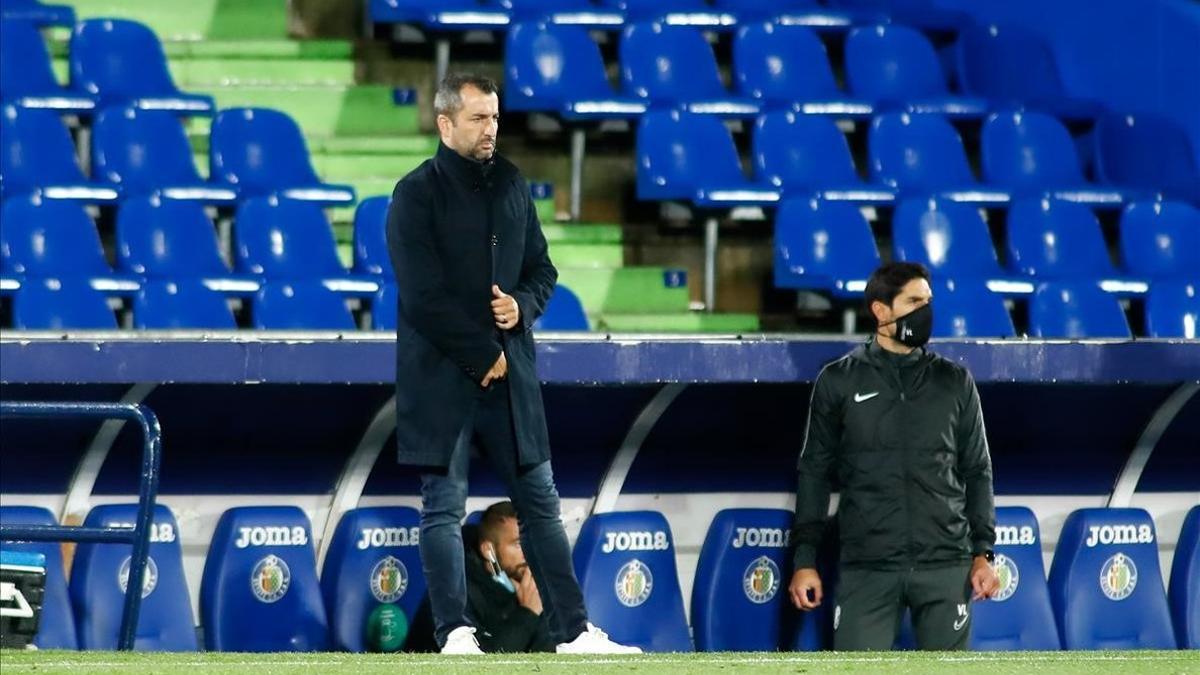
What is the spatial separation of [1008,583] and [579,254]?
2800 mm

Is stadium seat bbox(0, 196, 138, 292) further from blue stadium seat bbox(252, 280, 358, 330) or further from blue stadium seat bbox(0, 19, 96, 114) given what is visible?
blue stadium seat bbox(0, 19, 96, 114)

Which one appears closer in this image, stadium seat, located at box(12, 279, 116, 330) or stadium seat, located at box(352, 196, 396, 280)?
stadium seat, located at box(12, 279, 116, 330)

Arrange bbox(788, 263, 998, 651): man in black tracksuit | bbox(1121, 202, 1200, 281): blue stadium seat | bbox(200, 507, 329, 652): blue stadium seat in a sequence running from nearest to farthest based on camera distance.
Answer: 1. bbox(788, 263, 998, 651): man in black tracksuit
2. bbox(200, 507, 329, 652): blue stadium seat
3. bbox(1121, 202, 1200, 281): blue stadium seat

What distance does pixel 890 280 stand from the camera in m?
6.15

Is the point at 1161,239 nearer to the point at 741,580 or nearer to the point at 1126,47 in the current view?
the point at 1126,47

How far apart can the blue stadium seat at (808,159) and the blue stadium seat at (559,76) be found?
1.90ft

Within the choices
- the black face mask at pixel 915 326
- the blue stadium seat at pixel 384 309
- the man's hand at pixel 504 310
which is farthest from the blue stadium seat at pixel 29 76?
the black face mask at pixel 915 326

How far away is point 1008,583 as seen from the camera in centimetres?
702

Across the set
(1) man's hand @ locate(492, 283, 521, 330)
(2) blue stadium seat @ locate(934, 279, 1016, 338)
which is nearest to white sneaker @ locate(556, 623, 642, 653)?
(1) man's hand @ locate(492, 283, 521, 330)

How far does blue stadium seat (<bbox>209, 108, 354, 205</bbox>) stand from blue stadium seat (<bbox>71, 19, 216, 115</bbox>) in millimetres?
280

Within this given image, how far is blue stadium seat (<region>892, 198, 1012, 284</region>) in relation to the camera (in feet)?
29.6

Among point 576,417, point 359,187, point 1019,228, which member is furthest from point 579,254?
point 576,417

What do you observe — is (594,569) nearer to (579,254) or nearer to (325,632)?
(325,632)

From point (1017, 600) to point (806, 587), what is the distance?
1.20m
